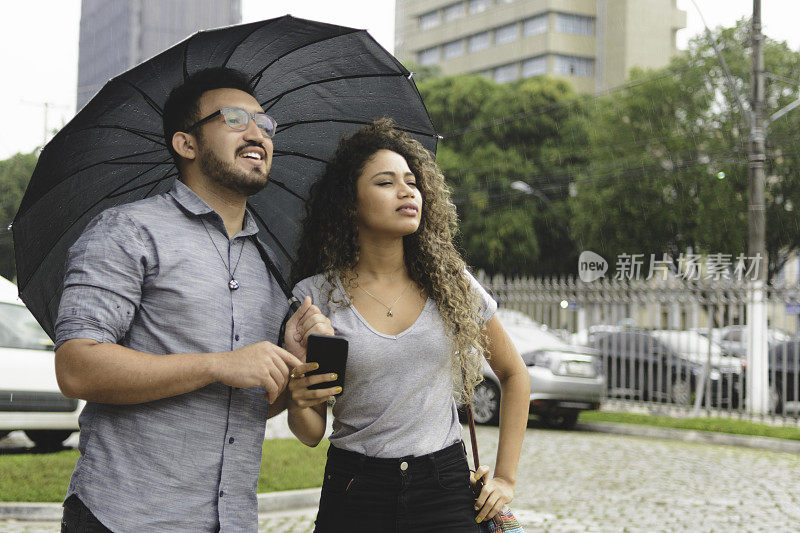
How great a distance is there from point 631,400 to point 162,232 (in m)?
14.1

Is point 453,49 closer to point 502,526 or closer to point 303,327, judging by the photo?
point 502,526

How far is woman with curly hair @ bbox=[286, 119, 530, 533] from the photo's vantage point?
2400 millimetres

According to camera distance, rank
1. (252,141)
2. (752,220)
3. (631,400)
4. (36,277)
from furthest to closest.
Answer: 1. (752,220)
2. (631,400)
3. (36,277)
4. (252,141)

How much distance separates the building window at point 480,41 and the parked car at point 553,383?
62.4 meters

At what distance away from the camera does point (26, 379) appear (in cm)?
912

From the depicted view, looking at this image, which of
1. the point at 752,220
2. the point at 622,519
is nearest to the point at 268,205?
the point at 622,519

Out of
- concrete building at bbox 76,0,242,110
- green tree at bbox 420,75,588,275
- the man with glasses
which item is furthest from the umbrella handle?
green tree at bbox 420,75,588,275

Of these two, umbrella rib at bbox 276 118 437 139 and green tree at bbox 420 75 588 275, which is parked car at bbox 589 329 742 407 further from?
green tree at bbox 420 75 588 275

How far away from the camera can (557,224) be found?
38656mm

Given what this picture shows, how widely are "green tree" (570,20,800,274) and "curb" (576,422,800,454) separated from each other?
1732cm

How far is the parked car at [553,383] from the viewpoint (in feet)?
42.9

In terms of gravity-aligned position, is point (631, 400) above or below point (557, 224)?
below

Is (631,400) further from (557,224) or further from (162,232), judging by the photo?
(557,224)

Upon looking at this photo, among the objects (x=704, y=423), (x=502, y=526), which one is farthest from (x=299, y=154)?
(x=704, y=423)
